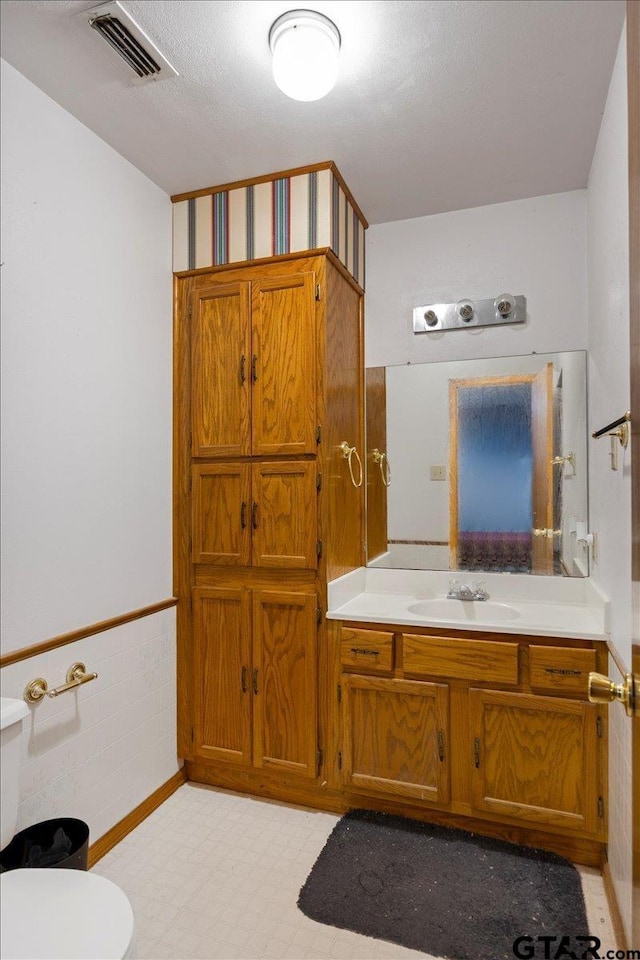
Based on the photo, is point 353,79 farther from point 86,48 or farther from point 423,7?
point 86,48

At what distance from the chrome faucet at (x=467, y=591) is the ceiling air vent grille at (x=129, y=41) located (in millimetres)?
2173

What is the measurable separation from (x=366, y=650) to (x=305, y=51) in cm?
199

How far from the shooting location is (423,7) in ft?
4.89

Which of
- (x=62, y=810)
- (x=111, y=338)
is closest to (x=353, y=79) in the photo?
(x=111, y=338)

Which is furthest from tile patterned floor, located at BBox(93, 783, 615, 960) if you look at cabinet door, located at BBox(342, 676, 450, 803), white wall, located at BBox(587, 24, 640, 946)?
white wall, located at BBox(587, 24, 640, 946)

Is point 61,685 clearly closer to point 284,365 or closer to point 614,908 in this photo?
point 284,365

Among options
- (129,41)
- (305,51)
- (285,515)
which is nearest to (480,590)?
(285,515)

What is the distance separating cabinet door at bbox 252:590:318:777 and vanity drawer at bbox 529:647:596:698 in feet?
2.77

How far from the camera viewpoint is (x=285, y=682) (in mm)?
2316

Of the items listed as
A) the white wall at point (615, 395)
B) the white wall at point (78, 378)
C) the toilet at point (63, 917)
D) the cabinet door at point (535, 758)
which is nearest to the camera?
the toilet at point (63, 917)

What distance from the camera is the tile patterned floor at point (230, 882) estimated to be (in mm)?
1616

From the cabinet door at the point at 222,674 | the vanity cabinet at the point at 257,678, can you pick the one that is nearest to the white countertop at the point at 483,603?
the vanity cabinet at the point at 257,678

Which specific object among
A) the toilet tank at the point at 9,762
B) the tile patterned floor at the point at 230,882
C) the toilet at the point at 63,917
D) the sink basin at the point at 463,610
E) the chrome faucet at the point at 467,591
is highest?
the chrome faucet at the point at 467,591

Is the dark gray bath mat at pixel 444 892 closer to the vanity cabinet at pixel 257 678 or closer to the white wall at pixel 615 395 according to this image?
the white wall at pixel 615 395
